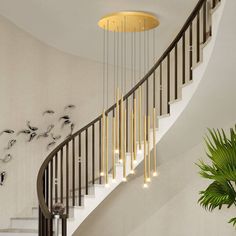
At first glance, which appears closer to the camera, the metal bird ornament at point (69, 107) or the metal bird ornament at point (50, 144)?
the metal bird ornament at point (50, 144)

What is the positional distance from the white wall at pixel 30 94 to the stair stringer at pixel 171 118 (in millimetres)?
1592

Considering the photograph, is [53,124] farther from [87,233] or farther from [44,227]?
[44,227]

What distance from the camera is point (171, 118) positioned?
6090 mm

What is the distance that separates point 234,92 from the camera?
5.94 metres

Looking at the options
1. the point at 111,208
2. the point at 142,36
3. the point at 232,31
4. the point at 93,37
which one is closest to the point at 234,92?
the point at 232,31

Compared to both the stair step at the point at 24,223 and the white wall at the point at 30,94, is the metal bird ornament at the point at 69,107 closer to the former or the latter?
the white wall at the point at 30,94

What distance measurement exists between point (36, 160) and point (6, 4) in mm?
2649

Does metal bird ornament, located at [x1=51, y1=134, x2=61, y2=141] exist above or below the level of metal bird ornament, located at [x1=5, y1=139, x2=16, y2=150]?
above

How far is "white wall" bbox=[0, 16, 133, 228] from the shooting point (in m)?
7.66

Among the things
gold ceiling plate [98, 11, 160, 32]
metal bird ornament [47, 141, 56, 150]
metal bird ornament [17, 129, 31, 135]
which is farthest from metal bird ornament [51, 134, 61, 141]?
gold ceiling plate [98, 11, 160, 32]

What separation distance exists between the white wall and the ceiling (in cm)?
21

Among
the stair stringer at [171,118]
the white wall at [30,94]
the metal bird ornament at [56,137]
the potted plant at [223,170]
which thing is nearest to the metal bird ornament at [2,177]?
the white wall at [30,94]

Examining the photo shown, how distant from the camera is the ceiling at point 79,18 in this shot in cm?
603

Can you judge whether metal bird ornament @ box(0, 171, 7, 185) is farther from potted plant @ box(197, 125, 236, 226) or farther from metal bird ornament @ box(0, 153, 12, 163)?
potted plant @ box(197, 125, 236, 226)
